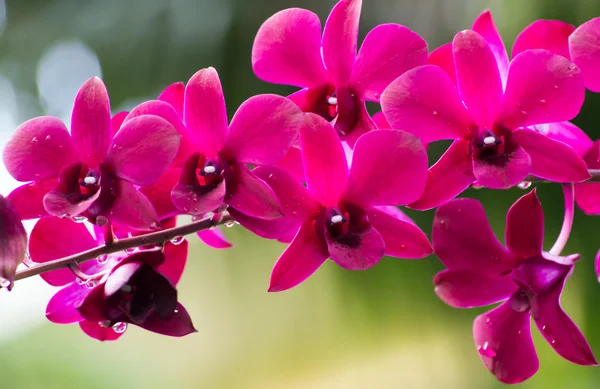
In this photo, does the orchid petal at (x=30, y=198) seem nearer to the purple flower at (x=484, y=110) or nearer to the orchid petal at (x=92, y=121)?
the orchid petal at (x=92, y=121)

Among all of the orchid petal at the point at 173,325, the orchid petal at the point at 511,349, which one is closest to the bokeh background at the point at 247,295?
the orchid petal at the point at 511,349

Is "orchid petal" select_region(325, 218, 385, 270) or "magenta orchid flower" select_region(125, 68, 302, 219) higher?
"magenta orchid flower" select_region(125, 68, 302, 219)

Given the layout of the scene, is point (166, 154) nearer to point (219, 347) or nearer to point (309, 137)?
point (309, 137)

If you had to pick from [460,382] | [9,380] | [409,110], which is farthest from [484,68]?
[9,380]

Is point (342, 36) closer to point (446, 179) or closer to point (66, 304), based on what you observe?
point (446, 179)

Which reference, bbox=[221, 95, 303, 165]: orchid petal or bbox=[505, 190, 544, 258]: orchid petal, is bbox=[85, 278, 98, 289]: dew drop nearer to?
bbox=[221, 95, 303, 165]: orchid petal

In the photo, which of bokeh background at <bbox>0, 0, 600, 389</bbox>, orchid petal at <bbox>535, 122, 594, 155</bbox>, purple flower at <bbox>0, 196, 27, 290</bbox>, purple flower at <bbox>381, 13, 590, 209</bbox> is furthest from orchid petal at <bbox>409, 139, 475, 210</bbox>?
bokeh background at <bbox>0, 0, 600, 389</bbox>
